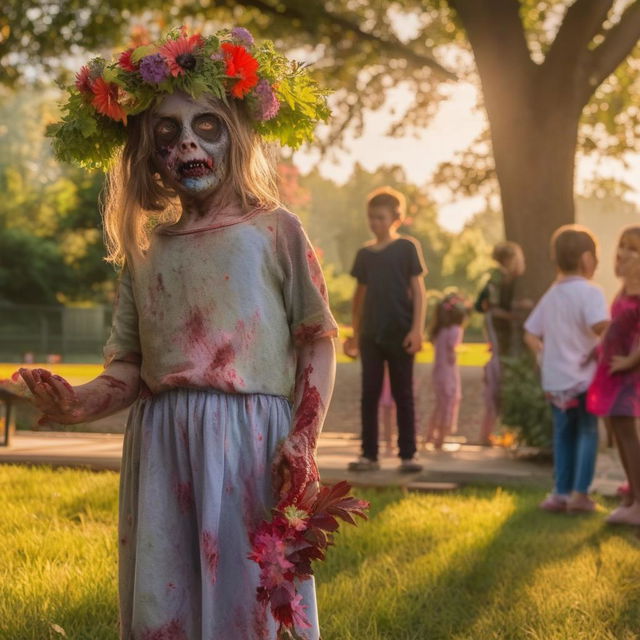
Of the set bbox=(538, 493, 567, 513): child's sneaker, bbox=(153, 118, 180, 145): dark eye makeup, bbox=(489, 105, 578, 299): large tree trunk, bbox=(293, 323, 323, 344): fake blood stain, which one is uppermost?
bbox=(489, 105, 578, 299): large tree trunk

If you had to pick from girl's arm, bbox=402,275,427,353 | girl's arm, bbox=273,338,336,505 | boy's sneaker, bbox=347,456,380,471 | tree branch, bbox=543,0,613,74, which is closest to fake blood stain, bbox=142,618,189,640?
girl's arm, bbox=273,338,336,505

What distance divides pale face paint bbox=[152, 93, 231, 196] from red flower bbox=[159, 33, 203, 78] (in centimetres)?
7

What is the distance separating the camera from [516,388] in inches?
373

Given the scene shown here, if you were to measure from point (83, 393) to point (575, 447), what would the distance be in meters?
4.90

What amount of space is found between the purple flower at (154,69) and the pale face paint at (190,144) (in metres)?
0.07

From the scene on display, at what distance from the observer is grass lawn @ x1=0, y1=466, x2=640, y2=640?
13.8ft

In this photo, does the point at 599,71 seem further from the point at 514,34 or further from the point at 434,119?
the point at 434,119

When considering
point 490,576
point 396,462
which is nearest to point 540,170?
point 396,462

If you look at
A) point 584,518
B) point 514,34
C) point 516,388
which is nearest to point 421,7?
point 514,34

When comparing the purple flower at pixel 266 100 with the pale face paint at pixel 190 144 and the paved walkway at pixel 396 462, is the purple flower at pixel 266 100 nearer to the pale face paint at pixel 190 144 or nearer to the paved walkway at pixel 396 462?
the pale face paint at pixel 190 144

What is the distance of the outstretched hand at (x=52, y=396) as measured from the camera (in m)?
2.70

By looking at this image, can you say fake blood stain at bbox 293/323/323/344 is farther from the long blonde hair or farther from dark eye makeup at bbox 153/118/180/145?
dark eye makeup at bbox 153/118/180/145

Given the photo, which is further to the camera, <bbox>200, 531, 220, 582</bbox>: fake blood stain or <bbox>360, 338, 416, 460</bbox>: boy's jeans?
<bbox>360, 338, 416, 460</bbox>: boy's jeans

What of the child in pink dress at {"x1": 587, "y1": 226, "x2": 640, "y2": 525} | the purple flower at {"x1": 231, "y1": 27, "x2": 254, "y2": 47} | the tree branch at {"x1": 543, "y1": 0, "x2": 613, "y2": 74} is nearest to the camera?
the purple flower at {"x1": 231, "y1": 27, "x2": 254, "y2": 47}
